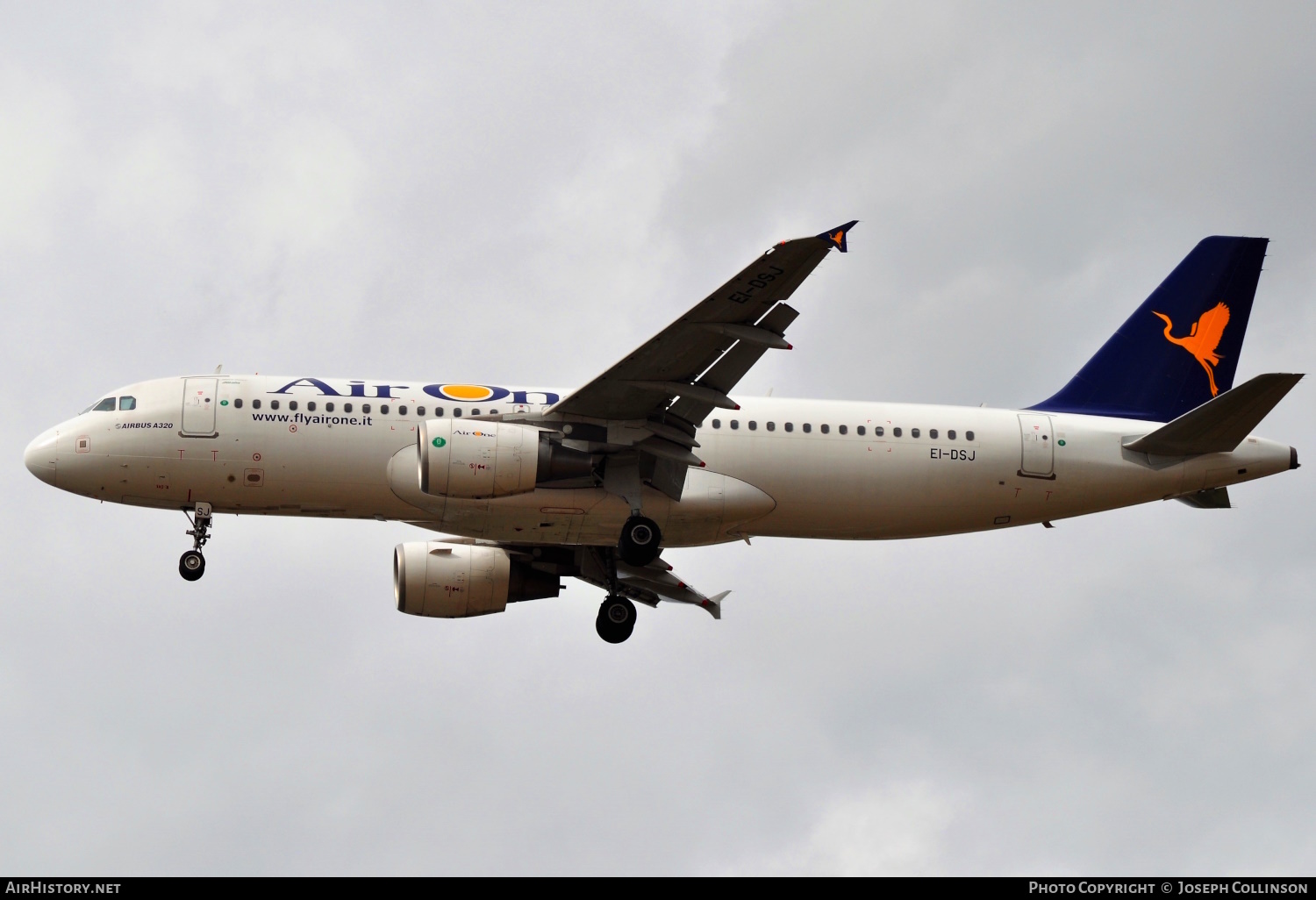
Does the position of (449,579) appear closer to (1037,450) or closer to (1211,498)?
(1037,450)

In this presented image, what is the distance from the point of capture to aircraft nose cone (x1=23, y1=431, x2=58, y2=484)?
127ft

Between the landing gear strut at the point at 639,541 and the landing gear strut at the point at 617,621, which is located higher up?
the landing gear strut at the point at 639,541

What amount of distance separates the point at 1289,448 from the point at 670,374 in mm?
15988

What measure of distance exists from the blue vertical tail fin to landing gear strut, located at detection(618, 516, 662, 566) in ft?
37.5

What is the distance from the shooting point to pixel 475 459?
36.6 metres

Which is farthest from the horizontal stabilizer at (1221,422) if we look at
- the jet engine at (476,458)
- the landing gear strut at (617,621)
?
the jet engine at (476,458)

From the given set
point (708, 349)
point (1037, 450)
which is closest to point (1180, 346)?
point (1037, 450)

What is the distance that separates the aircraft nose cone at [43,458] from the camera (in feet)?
127

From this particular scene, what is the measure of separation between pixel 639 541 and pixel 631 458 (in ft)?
6.28

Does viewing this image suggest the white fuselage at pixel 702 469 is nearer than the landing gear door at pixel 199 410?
Yes

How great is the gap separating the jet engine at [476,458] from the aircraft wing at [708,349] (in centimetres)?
138

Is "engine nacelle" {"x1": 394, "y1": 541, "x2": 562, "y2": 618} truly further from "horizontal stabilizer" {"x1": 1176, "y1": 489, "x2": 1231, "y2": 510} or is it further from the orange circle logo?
"horizontal stabilizer" {"x1": 1176, "y1": 489, "x2": 1231, "y2": 510}

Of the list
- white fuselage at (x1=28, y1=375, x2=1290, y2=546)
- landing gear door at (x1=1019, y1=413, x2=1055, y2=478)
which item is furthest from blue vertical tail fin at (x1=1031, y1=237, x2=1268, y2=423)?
landing gear door at (x1=1019, y1=413, x2=1055, y2=478)

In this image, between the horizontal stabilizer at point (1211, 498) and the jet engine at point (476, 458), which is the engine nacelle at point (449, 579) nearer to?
the jet engine at point (476, 458)
